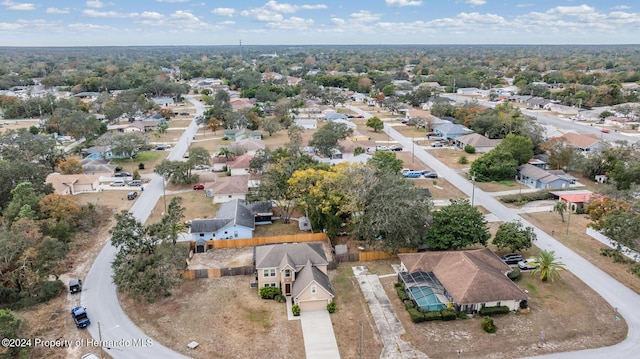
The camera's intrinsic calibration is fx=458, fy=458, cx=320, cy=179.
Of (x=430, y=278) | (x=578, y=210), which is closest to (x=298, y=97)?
(x=578, y=210)

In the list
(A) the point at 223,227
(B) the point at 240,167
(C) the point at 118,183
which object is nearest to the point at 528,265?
(A) the point at 223,227

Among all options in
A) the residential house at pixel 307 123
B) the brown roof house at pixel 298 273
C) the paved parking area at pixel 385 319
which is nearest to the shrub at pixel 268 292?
the brown roof house at pixel 298 273

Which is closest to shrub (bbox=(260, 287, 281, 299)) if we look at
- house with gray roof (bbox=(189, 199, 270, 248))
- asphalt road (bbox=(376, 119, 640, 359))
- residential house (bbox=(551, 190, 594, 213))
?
house with gray roof (bbox=(189, 199, 270, 248))

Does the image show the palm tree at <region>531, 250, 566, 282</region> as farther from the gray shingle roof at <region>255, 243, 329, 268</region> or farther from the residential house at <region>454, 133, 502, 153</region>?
the residential house at <region>454, 133, 502, 153</region>

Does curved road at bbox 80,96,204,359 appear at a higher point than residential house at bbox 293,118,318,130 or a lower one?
lower

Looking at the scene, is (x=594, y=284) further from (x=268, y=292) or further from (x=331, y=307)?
(x=268, y=292)

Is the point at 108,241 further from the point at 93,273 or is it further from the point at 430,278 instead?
the point at 430,278
